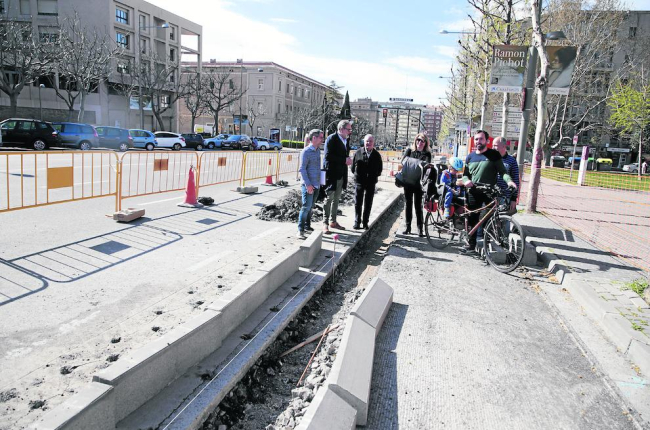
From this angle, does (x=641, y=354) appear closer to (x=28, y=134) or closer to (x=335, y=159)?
(x=335, y=159)

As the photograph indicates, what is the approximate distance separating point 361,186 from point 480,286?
3.40m

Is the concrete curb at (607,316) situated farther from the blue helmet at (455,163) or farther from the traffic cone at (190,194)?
the traffic cone at (190,194)

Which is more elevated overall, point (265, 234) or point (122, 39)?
point (122, 39)

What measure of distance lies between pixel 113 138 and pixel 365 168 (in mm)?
28295

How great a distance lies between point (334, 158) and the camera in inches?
324

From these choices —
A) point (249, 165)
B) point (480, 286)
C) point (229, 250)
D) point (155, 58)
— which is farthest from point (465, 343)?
point (155, 58)

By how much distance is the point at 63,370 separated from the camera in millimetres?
3389

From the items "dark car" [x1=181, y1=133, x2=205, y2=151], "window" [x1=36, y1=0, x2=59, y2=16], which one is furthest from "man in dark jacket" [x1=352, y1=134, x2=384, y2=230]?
"window" [x1=36, y1=0, x2=59, y2=16]

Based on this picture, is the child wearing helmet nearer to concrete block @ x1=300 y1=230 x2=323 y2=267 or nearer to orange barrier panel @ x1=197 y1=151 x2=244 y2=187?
concrete block @ x1=300 y1=230 x2=323 y2=267

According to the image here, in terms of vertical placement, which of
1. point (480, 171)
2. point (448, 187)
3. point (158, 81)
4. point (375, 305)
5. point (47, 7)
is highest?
point (47, 7)

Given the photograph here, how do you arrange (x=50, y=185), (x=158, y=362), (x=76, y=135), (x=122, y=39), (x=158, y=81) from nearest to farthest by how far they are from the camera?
1. (x=158, y=362)
2. (x=50, y=185)
3. (x=76, y=135)
4. (x=158, y=81)
5. (x=122, y=39)

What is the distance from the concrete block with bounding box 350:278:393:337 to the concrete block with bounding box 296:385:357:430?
134cm

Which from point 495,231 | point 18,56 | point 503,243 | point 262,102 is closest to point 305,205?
point 495,231

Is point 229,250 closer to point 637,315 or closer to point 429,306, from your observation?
point 429,306
